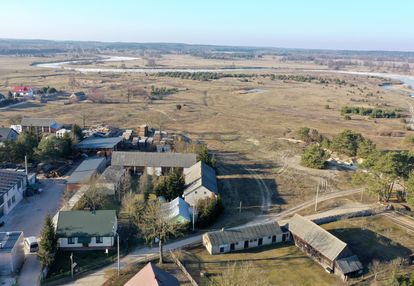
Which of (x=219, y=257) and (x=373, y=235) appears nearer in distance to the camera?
(x=219, y=257)

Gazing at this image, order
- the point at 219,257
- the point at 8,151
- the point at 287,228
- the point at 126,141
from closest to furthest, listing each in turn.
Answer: the point at 219,257, the point at 287,228, the point at 8,151, the point at 126,141

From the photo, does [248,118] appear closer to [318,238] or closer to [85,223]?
[318,238]

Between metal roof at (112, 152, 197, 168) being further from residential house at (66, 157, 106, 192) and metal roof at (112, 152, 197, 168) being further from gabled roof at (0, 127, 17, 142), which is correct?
gabled roof at (0, 127, 17, 142)

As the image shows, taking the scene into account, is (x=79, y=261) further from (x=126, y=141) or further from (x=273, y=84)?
(x=273, y=84)

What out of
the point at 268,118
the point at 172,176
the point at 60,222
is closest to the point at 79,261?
the point at 60,222

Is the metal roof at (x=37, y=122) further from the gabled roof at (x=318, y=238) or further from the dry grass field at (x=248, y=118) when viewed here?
the gabled roof at (x=318, y=238)

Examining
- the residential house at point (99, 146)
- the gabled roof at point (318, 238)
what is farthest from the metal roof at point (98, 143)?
the gabled roof at point (318, 238)
